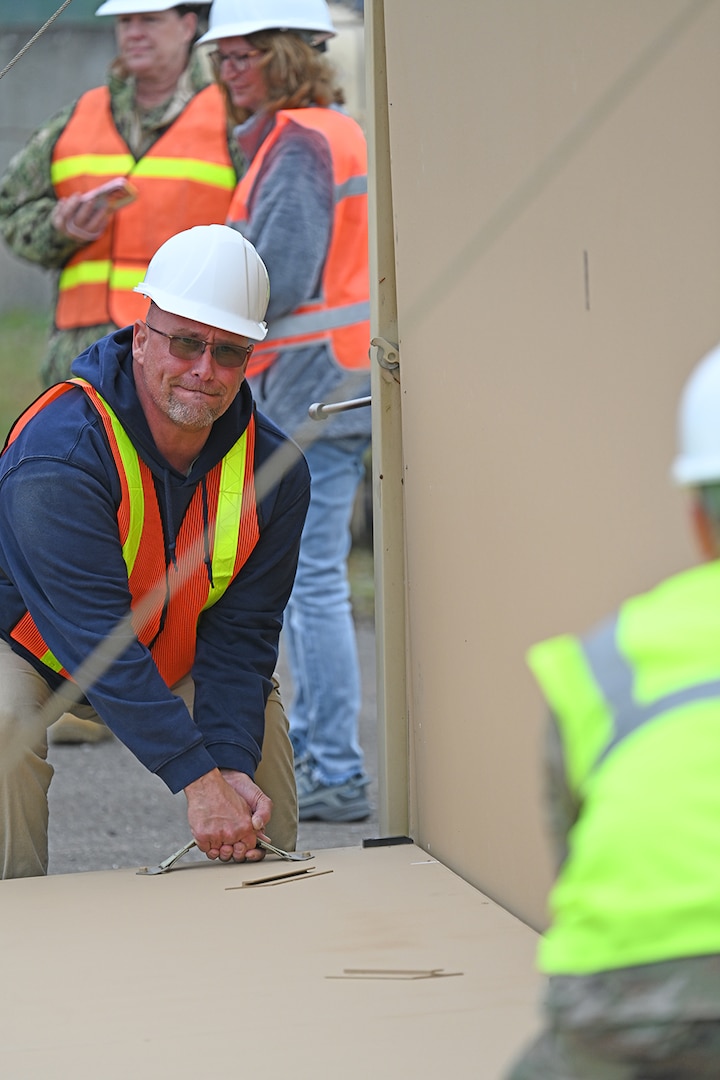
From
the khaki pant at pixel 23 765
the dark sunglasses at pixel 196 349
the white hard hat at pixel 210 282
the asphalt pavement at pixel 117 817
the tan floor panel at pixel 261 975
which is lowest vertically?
the asphalt pavement at pixel 117 817

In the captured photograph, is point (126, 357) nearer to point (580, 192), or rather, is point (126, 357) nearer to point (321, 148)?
point (580, 192)

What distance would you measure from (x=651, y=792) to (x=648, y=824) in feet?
0.08

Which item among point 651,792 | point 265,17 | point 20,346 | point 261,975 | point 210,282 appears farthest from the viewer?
point 20,346

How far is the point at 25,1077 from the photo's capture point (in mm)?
1879

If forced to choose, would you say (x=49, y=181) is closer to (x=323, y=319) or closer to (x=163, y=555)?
(x=323, y=319)

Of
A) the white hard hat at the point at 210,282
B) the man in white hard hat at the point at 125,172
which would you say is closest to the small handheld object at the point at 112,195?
the man in white hard hat at the point at 125,172

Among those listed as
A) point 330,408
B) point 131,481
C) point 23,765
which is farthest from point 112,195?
point 23,765

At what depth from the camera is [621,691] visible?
119 cm

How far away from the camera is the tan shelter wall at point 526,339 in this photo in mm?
1959

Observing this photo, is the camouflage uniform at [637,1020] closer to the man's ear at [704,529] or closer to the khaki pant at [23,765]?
the man's ear at [704,529]

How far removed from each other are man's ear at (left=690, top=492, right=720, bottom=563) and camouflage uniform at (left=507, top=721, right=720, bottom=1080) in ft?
0.66

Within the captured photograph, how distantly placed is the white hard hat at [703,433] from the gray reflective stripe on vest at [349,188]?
299cm

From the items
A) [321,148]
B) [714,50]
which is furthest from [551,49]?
[321,148]

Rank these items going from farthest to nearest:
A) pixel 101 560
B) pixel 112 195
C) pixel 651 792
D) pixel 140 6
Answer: pixel 140 6, pixel 112 195, pixel 101 560, pixel 651 792
